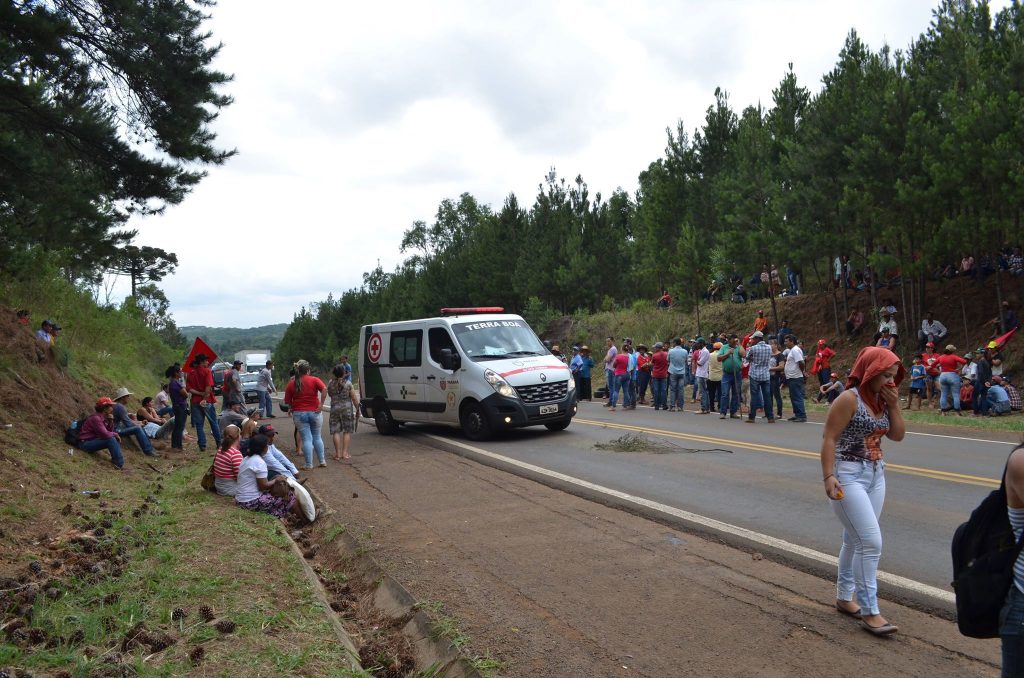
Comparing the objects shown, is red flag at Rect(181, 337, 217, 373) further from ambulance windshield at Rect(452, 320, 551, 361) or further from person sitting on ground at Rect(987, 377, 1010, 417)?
person sitting on ground at Rect(987, 377, 1010, 417)

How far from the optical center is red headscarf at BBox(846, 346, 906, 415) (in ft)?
15.9

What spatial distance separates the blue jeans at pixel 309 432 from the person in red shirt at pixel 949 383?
14.1 metres

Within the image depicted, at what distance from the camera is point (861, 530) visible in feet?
15.7

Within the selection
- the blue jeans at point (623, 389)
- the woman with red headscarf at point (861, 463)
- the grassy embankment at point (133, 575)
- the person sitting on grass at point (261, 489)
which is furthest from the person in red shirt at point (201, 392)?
the woman with red headscarf at point (861, 463)

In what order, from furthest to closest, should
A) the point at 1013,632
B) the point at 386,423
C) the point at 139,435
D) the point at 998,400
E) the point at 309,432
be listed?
the point at 998,400
the point at 386,423
the point at 139,435
the point at 309,432
the point at 1013,632

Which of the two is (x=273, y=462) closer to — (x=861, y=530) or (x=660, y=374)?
(x=861, y=530)

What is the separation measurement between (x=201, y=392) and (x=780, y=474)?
11301 mm

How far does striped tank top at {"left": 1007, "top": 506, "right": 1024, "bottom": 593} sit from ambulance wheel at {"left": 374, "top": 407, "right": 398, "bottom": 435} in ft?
47.2

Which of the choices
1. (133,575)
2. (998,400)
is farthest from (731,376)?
(133,575)

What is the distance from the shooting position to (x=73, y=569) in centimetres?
607

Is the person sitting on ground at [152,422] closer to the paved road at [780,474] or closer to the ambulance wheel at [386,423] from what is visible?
the ambulance wheel at [386,423]

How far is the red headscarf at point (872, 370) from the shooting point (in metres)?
4.84

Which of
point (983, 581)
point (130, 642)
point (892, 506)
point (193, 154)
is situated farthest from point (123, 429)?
point (983, 581)

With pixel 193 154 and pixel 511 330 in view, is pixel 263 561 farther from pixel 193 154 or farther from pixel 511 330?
pixel 511 330
